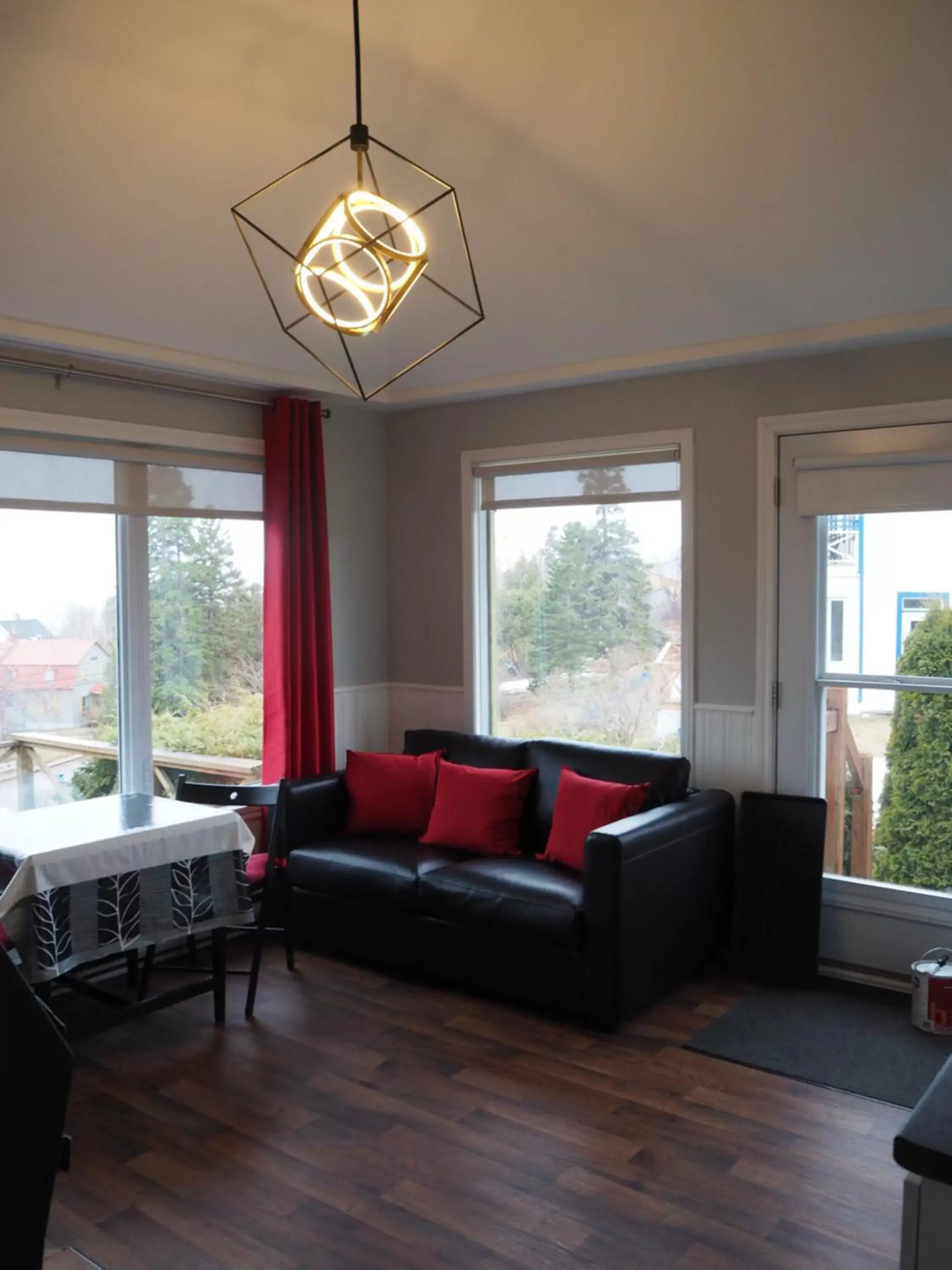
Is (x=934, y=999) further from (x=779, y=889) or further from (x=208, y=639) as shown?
(x=208, y=639)

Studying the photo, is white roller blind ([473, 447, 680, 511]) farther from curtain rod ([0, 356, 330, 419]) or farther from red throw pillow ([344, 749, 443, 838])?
red throw pillow ([344, 749, 443, 838])

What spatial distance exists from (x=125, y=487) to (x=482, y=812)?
200cm

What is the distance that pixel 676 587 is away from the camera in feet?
15.5

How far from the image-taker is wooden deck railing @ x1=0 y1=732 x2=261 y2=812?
4141 mm

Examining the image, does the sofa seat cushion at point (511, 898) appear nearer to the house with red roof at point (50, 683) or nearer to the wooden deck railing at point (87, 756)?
the wooden deck railing at point (87, 756)

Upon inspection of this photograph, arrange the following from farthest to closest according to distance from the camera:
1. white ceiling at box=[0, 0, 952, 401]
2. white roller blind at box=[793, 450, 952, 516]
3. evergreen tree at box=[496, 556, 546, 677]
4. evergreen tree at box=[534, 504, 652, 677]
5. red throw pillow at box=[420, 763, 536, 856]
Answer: evergreen tree at box=[496, 556, 546, 677] < evergreen tree at box=[534, 504, 652, 677] < red throw pillow at box=[420, 763, 536, 856] < white roller blind at box=[793, 450, 952, 516] < white ceiling at box=[0, 0, 952, 401]

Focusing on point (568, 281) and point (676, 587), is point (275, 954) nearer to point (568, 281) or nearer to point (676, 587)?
point (676, 587)

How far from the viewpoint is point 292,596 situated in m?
4.97

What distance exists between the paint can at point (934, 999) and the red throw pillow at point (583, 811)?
3.76ft

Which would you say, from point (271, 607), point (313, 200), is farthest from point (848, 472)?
point (271, 607)

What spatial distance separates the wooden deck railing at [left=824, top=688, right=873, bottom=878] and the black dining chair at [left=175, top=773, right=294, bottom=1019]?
7.14ft

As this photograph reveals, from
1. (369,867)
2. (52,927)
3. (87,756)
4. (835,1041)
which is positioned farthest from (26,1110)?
(87,756)

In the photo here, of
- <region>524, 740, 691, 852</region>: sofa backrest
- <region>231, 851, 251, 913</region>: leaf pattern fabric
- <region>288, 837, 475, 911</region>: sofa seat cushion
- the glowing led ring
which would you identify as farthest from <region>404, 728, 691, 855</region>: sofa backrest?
the glowing led ring

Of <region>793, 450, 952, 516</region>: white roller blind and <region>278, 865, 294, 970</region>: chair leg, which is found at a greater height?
<region>793, 450, 952, 516</region>: white roller blind
